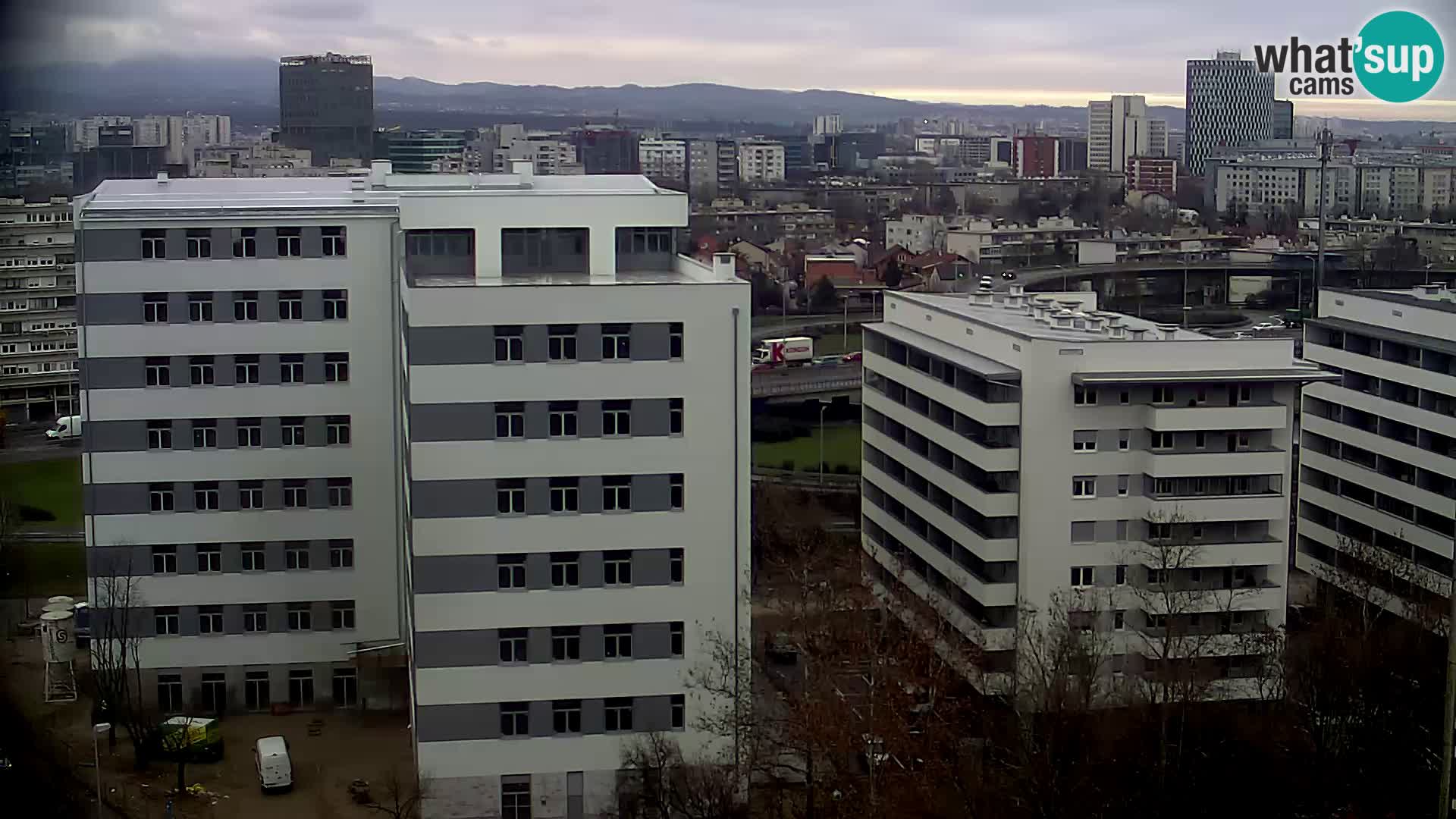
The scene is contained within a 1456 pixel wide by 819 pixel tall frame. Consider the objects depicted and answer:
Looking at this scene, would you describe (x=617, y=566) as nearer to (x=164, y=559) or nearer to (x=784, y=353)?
(x=164, y=559)

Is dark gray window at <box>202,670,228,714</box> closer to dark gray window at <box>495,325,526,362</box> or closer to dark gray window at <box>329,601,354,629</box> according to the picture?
dark gray window at <box>329,601,354,629</box>

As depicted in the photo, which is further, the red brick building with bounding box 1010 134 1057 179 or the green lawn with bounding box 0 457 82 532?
the red brick building with bounding box 1010 134 1057 179

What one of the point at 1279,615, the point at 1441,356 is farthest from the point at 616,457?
the point at 1441,356

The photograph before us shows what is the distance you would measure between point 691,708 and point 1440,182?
19.0 meters

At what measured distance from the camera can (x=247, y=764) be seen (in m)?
5.82

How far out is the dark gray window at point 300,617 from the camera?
640 cm

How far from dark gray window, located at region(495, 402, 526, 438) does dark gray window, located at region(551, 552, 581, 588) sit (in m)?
0.39

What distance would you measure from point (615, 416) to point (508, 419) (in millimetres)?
316

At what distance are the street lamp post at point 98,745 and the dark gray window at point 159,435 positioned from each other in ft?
3.32

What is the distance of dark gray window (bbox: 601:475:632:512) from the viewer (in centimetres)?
509

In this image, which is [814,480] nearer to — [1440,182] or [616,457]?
[616,457]

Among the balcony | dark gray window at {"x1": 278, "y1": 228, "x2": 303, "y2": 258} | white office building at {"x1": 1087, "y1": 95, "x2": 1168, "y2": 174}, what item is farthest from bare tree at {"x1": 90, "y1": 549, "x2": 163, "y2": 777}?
white office building at {"x1": 1087, "y1": 95, "x2": 1168, "y2": 174}

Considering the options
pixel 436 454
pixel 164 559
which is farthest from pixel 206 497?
pixel 436 454

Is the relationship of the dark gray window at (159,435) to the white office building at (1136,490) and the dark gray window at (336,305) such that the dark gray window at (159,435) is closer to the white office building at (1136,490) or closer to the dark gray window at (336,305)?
the dark gray window at (336,305)
